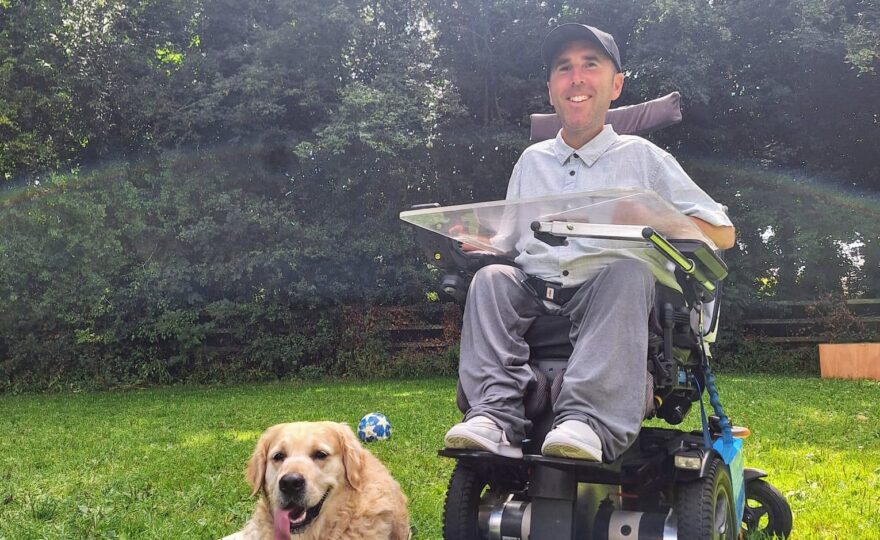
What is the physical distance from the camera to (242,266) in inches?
466

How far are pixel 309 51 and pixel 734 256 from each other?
28.4 feet

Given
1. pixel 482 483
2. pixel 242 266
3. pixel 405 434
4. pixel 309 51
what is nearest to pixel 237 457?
pixel 405 434

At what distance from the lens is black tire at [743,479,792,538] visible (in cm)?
263

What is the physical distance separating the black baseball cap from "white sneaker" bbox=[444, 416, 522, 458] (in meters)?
1.29

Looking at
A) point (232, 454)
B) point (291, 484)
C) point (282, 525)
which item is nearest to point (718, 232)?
point (291, 484)

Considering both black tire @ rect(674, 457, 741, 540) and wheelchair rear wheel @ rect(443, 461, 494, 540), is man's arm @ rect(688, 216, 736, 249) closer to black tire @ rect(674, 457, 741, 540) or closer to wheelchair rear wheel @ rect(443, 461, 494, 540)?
black tire @ rect(674, 457, 741, 540)

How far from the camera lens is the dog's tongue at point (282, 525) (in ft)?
7.95

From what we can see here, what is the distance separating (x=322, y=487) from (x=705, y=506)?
132 centimetres

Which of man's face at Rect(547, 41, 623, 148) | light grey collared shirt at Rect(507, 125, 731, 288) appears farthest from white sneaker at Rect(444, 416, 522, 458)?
man's face at Rect(547, 41, 623, 148)

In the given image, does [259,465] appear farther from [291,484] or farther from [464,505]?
[464,505]

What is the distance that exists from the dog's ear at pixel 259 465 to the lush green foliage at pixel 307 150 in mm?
9423

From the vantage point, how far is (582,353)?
6.25 ft

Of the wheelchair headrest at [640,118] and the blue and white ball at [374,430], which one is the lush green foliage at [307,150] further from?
the wheelchair headrest at [640,118]

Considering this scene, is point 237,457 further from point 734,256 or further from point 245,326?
point 734,256
